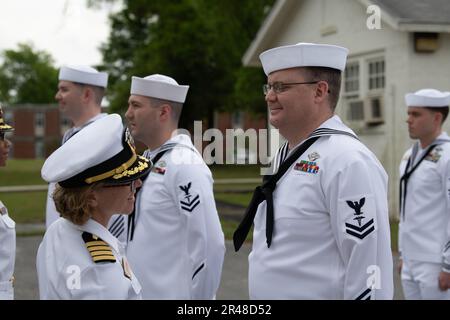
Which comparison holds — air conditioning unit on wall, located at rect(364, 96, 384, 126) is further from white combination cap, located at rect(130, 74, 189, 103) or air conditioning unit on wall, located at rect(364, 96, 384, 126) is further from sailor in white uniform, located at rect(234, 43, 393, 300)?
sailor in white uniform, located at rect(234, 43, 393, 300)

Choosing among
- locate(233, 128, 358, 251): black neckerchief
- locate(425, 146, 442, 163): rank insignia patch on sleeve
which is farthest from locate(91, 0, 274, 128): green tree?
locate(233, 128, 358, 251): black neckerchief

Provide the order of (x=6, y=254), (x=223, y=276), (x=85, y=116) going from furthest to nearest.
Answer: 1. (x=223, y=276)
2. (x=85, y=116)
3. (x=6, y=254)

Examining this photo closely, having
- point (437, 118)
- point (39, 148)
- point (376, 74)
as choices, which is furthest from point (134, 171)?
point (39, 148)

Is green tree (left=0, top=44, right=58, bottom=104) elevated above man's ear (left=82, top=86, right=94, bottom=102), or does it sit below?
above

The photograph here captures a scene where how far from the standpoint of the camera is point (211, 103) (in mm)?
40875

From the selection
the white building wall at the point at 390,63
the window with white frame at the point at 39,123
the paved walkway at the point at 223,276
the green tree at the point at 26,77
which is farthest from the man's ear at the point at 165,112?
the green tree at the point at 26,77

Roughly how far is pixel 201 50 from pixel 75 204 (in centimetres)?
3553

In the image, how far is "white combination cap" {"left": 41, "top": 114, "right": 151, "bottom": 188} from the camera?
9.03ft

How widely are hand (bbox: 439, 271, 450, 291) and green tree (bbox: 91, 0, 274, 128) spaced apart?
80.8 feet

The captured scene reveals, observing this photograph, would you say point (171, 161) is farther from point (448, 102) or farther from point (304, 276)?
point (448, 102)

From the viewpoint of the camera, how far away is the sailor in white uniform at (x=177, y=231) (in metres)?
4.32

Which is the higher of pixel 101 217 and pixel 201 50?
pixel 201 50

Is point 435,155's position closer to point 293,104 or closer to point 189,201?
point 189,201

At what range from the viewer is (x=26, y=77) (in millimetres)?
92375
